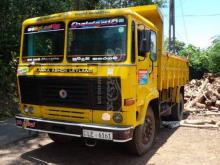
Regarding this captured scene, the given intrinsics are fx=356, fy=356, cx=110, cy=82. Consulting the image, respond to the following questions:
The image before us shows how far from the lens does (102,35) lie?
638cm

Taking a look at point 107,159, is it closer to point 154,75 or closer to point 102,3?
point 154,75

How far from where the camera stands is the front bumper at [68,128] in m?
6.01

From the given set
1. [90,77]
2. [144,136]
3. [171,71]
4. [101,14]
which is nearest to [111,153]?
[144,136]

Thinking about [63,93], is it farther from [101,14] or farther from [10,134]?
[10,134]

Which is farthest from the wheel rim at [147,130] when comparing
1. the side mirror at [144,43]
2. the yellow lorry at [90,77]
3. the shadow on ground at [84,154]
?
the side mirror at [144,43]

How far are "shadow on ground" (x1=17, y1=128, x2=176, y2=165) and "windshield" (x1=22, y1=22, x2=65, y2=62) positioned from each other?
1.95m

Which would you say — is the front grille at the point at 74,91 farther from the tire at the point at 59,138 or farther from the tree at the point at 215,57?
the tree at the point at 215,57

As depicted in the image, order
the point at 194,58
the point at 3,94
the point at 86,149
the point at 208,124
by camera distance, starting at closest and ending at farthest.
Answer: the point at 86,149 → the point at 208,124 → the point at 3,94 → the point at 194,58

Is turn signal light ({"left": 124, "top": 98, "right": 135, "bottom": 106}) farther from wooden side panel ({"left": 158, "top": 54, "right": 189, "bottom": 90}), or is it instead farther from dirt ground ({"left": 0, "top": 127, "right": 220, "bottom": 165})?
wooden side panel ({"left": 158, "top": 54, "right": 189, "bottom": 90})

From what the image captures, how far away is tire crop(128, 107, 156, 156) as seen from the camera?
6844mm

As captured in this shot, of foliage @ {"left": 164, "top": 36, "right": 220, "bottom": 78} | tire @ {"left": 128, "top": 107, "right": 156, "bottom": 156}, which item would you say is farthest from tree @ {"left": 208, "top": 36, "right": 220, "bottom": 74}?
tire @ {"left": 128, "top": 107, "right": 156, "bottom": 156}

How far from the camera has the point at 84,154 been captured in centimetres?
736

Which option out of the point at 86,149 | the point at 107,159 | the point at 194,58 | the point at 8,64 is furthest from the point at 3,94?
the point at 194,58

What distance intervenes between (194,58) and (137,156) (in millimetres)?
22223
